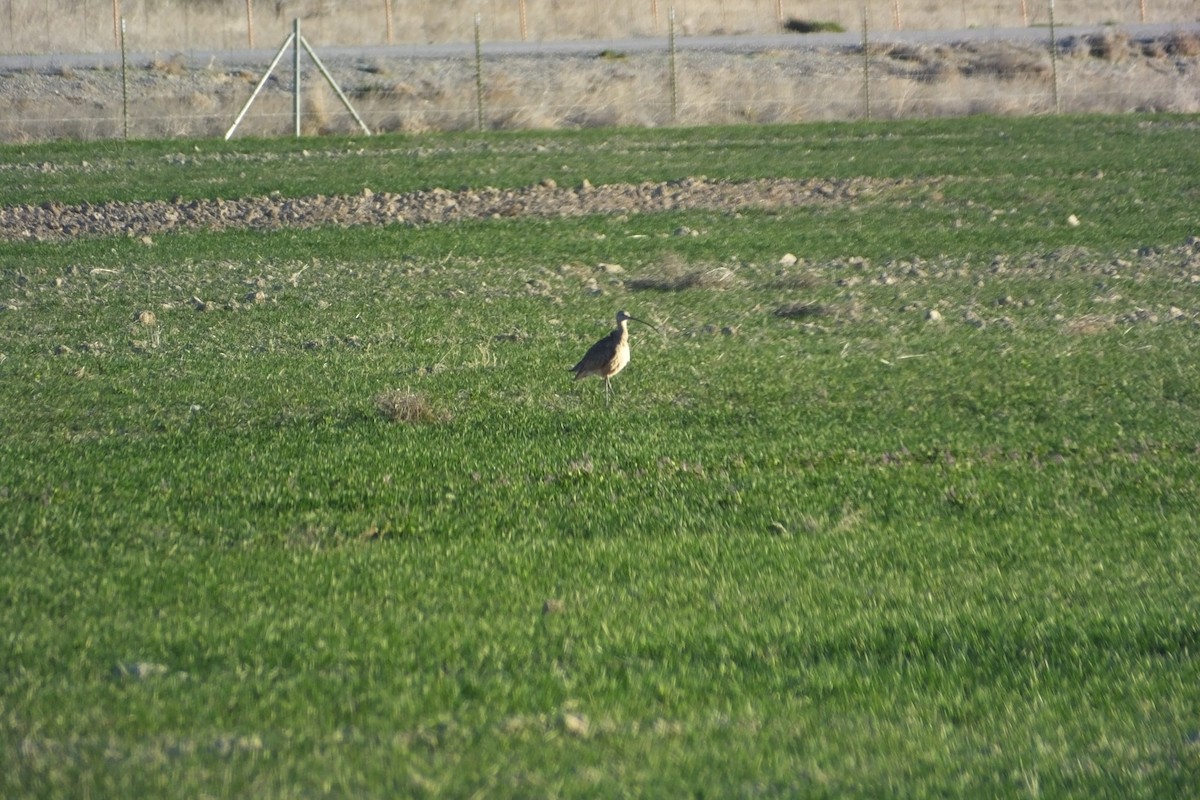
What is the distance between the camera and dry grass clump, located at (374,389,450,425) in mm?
10442

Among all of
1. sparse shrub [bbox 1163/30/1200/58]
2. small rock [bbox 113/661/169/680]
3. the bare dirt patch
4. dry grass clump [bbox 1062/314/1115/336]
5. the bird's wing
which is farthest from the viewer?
sparse shrub [bbox 1163/30/1200/58]

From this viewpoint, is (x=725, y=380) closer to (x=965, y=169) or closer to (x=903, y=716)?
(x=903, y=716)

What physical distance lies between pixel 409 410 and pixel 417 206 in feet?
42.0

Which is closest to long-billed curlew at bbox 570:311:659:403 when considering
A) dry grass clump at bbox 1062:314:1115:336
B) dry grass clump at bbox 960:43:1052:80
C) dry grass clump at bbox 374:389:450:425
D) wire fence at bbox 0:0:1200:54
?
dry grass clump at bbox 374:389:450:425

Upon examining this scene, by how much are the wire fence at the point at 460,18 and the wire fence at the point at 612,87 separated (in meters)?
6.77

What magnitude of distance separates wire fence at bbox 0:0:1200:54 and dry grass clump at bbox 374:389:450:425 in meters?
43.6

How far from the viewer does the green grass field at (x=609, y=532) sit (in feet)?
16.7

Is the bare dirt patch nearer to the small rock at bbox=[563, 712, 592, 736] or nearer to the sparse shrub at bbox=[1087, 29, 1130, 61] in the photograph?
the sparse shrub at bbox=[1087, 29, 1130, 61]

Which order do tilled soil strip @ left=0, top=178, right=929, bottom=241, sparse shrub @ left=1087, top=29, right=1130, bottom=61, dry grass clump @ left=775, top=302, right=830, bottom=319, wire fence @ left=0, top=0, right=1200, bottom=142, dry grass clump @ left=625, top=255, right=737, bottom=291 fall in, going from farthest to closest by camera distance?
sparse shrub @ left=1087, top=29, right=1130, bottom=61 < wire fence @ left=0, top=0, right=1200, bottom=142 < tilled soil strip @ left=0, top=178, right=929, bottom=241 < dry grass clump @ left=625, top=255, right=737, bottom=291 < dry grass clump @ left=775, top=302, right=830, bottom=319

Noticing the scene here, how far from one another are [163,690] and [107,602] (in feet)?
4.24

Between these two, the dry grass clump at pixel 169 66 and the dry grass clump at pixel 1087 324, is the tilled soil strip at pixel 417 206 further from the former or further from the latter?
the dry grass clump at pixel 169 66

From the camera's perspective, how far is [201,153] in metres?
28.3

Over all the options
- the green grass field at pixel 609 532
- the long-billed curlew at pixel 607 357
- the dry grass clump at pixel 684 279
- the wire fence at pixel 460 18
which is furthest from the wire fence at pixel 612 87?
the long-billed curlew at pixel 607 357

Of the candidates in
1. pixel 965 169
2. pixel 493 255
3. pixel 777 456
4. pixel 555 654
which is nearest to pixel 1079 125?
pixel 965 169
